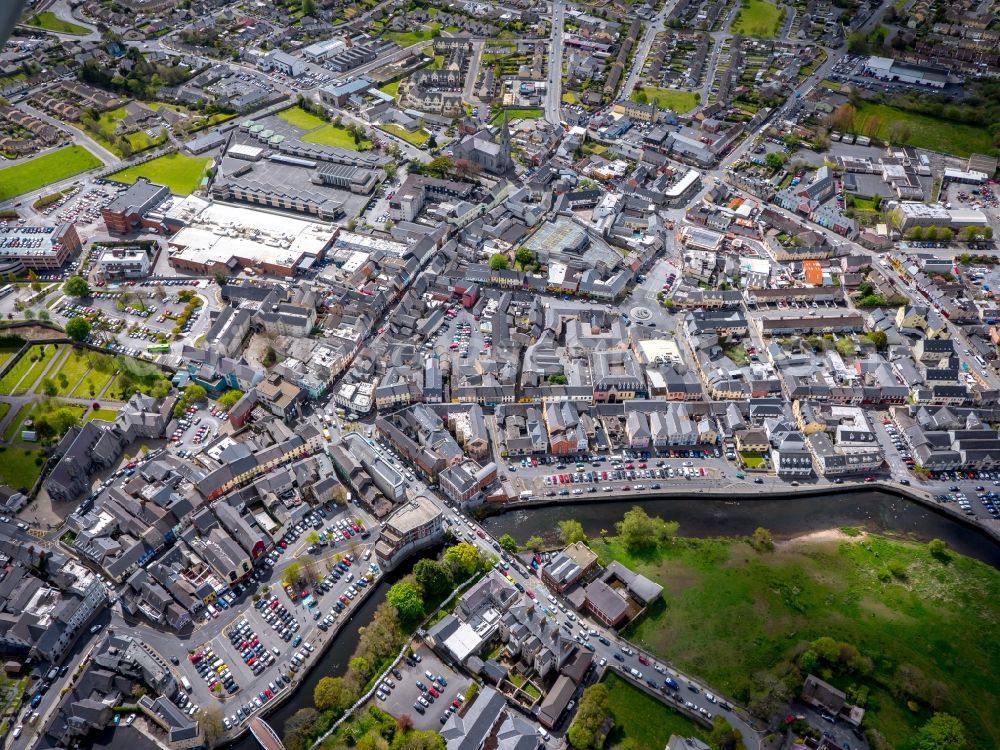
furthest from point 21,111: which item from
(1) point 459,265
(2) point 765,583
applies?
(2) point 765,583

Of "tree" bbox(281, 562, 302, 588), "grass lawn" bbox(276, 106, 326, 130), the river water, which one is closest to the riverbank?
the river water

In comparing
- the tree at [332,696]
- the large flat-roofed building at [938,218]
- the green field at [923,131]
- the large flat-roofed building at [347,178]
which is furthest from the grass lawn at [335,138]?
the tree at [332,696]

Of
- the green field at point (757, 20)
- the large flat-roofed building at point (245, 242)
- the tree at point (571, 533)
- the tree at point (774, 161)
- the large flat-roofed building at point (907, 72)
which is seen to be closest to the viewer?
the tree at point (571, 533)

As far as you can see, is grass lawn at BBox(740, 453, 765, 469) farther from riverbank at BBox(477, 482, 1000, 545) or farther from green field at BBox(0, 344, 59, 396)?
green field at BBox(0, 344, 59, 396)

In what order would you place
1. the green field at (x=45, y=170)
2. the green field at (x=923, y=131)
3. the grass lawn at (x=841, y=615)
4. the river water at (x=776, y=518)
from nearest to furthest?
the grass lawn at (x=841, y=615) → the river water at (x=776, y=518) → the green field at (x=45, y=170) → the green field at (x=923, y=131)

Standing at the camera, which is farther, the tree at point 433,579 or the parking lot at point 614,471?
the parking lot at point 614,471

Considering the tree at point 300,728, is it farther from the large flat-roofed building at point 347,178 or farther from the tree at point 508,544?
the large flat-roofed building at point 347,178

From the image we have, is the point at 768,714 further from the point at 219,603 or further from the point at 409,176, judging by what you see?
the point at 409,176

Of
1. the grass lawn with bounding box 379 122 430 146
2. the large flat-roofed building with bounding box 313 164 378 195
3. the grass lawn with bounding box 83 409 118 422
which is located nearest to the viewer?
the grass lawn with bounding box 83 409 118 422
